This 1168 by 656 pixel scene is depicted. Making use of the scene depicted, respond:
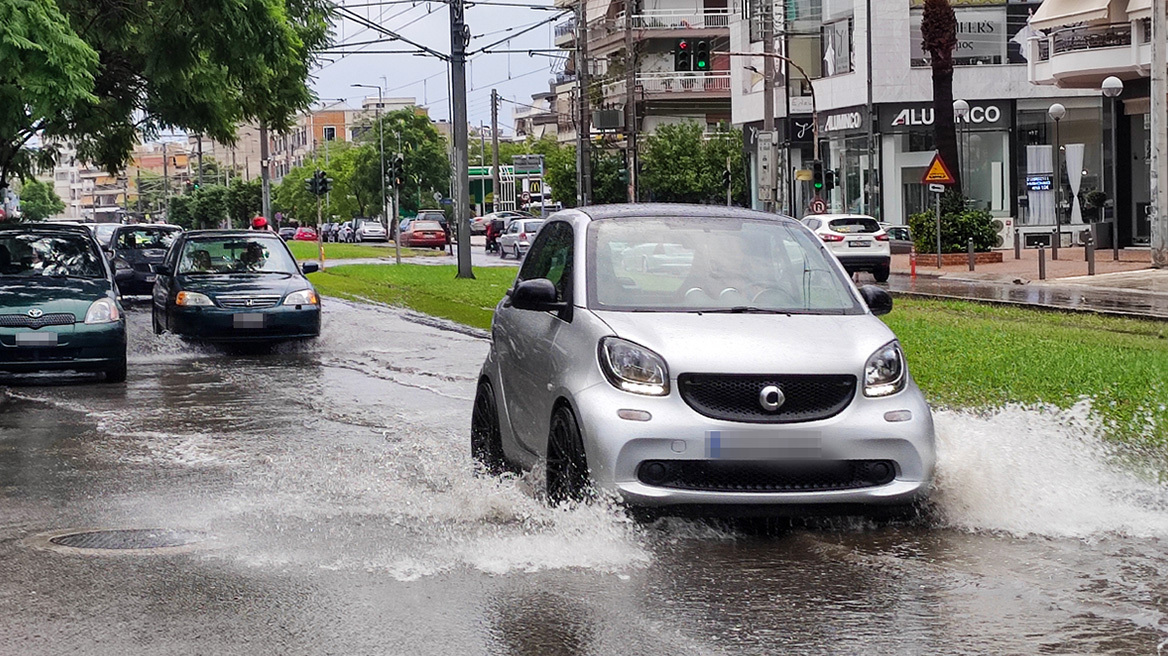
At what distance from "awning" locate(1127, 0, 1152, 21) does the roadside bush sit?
618cm

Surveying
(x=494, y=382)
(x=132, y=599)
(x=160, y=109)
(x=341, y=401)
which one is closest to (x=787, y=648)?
(x=132, y=599)

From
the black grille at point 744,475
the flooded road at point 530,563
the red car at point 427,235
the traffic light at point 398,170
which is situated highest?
the traffic light at point 398,170

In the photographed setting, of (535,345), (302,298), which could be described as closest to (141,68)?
(302,298)

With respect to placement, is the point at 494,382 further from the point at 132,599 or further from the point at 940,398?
the point at 940,398

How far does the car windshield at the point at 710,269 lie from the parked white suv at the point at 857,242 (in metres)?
27.9

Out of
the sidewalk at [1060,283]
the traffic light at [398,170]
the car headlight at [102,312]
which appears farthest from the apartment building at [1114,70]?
the car headlight at [102,312]

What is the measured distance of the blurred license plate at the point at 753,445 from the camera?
7.10 m

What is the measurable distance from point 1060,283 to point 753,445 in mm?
25923

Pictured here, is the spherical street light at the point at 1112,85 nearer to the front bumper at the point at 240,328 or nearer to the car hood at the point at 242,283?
the car hood at the point at 242,283

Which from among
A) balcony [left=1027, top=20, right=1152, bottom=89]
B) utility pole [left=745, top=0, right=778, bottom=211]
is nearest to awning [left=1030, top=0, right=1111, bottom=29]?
balcony [left=1027, top=20, right=1152, bottom=89]

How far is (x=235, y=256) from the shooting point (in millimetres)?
20531

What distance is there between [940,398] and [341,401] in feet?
16.6

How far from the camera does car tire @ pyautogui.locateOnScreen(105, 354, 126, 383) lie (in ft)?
51.3

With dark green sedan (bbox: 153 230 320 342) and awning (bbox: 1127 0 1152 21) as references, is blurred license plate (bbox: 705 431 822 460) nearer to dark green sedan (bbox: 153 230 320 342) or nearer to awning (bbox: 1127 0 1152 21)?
dark green sedan (bbox: 153 230 320 342)
